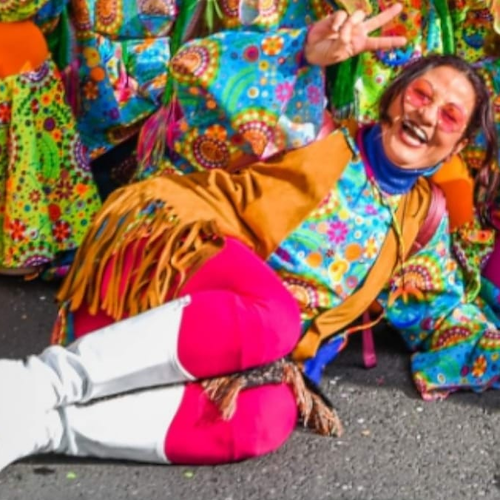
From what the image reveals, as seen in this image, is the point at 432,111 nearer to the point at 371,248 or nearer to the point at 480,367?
the point at 371,248

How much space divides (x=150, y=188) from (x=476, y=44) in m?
0.92

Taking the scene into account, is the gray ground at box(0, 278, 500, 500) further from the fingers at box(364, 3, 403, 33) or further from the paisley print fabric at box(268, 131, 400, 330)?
the fingers at box(364, 3, 403, 33)

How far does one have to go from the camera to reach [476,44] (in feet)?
9.22

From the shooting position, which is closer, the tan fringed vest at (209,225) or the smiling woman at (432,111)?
the tan fringed vest at (209,225)

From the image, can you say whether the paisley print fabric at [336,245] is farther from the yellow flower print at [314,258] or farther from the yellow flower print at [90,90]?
the yellow flower print at [90,90]

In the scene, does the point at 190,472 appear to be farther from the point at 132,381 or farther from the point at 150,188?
the point at 150,188

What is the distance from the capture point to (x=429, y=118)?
2.45 metres

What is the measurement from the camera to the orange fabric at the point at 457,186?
267 centimetres

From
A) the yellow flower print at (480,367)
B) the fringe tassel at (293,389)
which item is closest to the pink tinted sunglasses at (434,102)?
the yellow flower print at (480,367)

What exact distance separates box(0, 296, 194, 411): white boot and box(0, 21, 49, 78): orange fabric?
995 millimetres

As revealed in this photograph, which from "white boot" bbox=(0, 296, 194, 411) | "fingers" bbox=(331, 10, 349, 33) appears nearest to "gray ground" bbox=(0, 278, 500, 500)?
"white boot" bbox=(0, 296, 194, 411)

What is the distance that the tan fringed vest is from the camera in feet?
7.50

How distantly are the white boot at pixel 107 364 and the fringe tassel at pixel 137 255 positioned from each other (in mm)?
108

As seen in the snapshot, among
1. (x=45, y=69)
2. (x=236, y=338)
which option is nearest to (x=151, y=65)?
(x=45, y=69)
